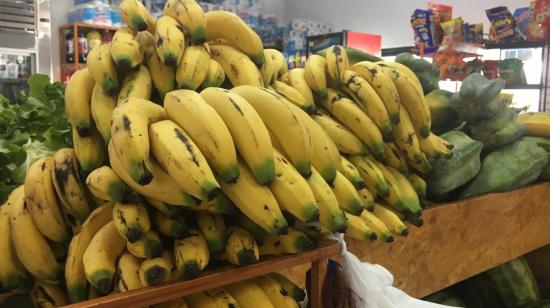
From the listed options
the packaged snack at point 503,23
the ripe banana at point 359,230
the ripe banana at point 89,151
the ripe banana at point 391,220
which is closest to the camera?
the ripe banana at point 89,151

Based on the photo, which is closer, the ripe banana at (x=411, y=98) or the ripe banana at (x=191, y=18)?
the ripe banana at (x=191, y=18)

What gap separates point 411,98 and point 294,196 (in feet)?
2.28

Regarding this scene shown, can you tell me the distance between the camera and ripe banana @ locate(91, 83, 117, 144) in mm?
996

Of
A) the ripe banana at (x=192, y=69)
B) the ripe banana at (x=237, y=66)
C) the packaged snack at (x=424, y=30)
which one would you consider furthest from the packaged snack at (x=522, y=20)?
the ripe banana at (x=192, y=69)

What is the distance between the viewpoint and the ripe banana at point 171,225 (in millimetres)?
903

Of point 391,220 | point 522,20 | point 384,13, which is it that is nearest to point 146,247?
point 391,220

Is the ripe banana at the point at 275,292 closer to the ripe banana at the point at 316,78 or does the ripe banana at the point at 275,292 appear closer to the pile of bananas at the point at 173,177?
the pile of bananas at the point at 173,177

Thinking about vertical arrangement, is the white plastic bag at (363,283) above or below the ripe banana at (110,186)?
below

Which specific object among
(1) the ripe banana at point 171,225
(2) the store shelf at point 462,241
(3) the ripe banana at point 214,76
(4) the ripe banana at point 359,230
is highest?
(3) the ripe banana at point 214,76

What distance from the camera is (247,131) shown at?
0.89m

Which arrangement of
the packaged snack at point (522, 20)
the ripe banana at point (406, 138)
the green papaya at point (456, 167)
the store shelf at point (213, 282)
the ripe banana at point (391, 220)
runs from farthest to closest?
the packaged snack at point (522, 20) < the green papaya at point (456, 167) < the ripe banana at point (406, 138) < the ripe banana at point (391, 220) < the store shelf at point (213, 282)

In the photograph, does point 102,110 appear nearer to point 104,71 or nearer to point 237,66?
point 104,71

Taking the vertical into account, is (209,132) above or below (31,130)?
above

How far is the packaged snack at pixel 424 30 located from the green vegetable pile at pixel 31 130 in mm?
4199
